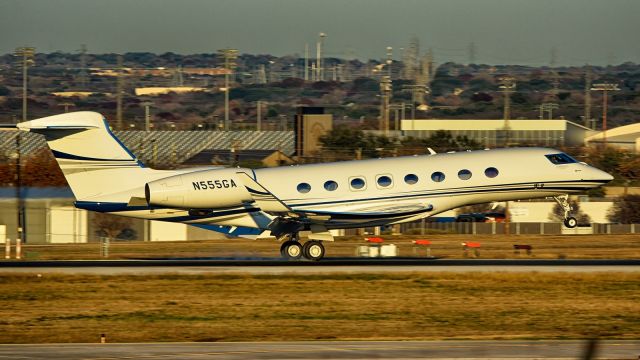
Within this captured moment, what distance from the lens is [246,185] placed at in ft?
111

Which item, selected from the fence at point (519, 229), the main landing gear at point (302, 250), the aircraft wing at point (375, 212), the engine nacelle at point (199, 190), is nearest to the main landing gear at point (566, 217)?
the aircraft wing at point (375, 212)

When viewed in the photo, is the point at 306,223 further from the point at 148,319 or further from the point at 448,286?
the point at 148,319

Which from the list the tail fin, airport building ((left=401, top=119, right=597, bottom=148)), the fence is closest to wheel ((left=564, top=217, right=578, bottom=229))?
the tail fin

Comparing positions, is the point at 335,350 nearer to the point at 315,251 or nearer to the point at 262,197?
the point at 262,197

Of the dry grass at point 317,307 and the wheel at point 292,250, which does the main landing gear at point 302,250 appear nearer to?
the wheel at point 292,250

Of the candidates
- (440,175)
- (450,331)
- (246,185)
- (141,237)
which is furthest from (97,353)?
(141,237)

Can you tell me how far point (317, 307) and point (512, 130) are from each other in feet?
332

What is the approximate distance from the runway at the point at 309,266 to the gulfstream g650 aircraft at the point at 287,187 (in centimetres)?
133

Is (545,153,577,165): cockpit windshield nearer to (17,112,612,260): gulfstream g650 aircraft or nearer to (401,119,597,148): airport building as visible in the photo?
A: (17,112,612,260): gulfstream g650 aircraft

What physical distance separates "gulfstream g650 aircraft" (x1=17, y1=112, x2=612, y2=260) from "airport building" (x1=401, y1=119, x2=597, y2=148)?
81.4 meters

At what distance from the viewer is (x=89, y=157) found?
34.6 m

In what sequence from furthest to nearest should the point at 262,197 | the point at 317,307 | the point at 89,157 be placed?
the point at 89,157, the point at 262,197, the point at 317,307

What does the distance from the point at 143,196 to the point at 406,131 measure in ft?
Answer: 300

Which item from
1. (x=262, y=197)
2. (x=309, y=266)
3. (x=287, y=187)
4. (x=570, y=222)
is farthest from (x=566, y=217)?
(x=262, y=197)
